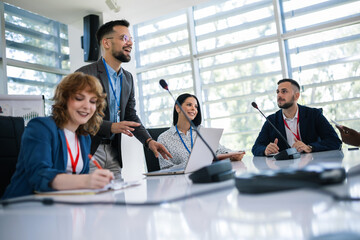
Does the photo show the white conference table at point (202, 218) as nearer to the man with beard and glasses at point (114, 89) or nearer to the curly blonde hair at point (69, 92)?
the curly blonde hair at point (69, 92)

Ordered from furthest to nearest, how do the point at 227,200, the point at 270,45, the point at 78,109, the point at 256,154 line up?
the point at 270,45 → the point at 256,154 → the point at 78,109 → the point at 227,200

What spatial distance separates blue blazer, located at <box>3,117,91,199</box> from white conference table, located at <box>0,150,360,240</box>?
0.27 metres

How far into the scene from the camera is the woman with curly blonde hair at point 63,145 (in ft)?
3.66

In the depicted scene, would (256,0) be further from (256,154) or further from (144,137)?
(144,137)

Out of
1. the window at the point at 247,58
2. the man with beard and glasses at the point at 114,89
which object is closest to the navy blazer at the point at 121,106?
the man with beard and glasses at the point at 114,89

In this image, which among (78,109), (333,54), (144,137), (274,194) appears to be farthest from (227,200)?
(333,54)

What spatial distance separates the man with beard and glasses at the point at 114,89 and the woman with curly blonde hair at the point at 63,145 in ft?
2.43

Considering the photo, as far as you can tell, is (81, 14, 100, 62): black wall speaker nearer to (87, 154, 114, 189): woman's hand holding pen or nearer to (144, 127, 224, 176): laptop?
(144, 127, 224, 176): laptop

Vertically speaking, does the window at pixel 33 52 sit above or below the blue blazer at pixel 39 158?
above

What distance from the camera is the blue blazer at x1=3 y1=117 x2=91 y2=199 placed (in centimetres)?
114

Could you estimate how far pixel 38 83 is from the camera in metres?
5.07

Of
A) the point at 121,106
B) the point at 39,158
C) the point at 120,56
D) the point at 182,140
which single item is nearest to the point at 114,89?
the point at 121,106

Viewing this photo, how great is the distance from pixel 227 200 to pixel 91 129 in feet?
3.43

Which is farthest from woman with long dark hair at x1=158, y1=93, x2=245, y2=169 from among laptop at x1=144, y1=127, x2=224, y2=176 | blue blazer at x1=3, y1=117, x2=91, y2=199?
blue blazer at x1=3, y1=117, x2=91, y2=199
